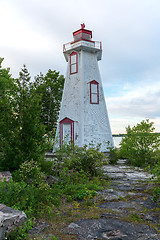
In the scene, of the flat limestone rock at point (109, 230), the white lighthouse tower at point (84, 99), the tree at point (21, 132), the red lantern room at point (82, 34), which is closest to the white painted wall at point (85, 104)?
the white lighthouse tower at point (84, 99)

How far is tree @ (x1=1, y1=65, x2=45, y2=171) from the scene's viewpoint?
23.0 ft

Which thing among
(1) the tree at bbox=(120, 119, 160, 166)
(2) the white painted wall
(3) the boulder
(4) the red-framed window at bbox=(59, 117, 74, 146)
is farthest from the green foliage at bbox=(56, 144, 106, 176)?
(4) the red-framed window at bbox=(59, 117, 74, 146)

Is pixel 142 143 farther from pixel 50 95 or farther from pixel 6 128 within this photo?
pixel 50 95

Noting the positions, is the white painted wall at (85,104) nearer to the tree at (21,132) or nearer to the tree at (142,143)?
the tree at (142,143)

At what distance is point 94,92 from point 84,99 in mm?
1309

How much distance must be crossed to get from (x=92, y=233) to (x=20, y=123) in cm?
482

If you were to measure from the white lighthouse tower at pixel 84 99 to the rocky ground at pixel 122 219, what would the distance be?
30.0ft

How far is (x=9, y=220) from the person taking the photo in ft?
11.7

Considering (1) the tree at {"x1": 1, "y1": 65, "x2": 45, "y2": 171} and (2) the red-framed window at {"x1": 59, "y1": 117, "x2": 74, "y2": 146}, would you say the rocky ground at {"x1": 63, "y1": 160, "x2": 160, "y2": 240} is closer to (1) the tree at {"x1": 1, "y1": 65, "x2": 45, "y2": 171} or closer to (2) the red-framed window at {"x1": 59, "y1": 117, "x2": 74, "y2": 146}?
(1) the tree at {"x1": 1, "y1": 65, "x2": 45, "y2": 171}

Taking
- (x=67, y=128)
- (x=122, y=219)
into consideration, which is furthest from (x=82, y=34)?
(x=122, y=219)

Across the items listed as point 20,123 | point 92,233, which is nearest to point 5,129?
point 20,123

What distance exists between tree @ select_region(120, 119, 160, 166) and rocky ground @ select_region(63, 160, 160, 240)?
219 inches

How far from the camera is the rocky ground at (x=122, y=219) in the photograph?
12.8ft

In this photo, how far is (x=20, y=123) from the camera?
731 cm
